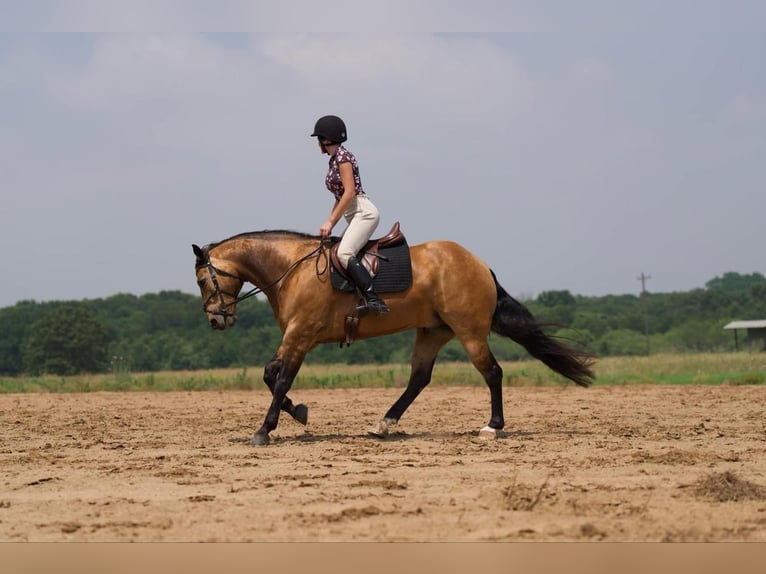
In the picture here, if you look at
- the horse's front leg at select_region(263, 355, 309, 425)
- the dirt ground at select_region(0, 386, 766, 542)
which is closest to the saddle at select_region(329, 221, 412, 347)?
the horse's front leg at select_region(263, 355, 309, 425)

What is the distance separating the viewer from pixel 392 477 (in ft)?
24.4

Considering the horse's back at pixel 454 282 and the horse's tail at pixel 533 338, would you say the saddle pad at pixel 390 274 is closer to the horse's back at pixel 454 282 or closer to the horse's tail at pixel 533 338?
the horse's back at pixel 454 282

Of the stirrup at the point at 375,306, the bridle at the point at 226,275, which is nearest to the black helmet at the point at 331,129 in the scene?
the bridle at the point at 226,275

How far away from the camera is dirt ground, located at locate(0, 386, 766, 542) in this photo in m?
5.54

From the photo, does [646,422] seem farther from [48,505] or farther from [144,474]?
[48,505]

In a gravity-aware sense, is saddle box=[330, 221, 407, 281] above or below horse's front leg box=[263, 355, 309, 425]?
above

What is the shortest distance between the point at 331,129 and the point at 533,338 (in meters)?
3.20

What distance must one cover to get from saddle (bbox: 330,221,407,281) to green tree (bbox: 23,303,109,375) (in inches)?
1492

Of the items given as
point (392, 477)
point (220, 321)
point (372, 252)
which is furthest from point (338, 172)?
point (392, 477)

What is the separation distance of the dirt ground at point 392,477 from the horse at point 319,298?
713 millimetres

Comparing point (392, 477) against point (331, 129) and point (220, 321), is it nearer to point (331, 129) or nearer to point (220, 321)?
point (220, 321)

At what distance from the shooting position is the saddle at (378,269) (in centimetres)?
1000

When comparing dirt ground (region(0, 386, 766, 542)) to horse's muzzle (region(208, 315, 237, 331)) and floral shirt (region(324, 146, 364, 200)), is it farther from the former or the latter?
floral shirt (region(324, 146, 364, 200))

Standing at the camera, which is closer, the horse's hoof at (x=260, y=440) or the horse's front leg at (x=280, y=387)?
the horse's hoof at (x=260, y=440)
